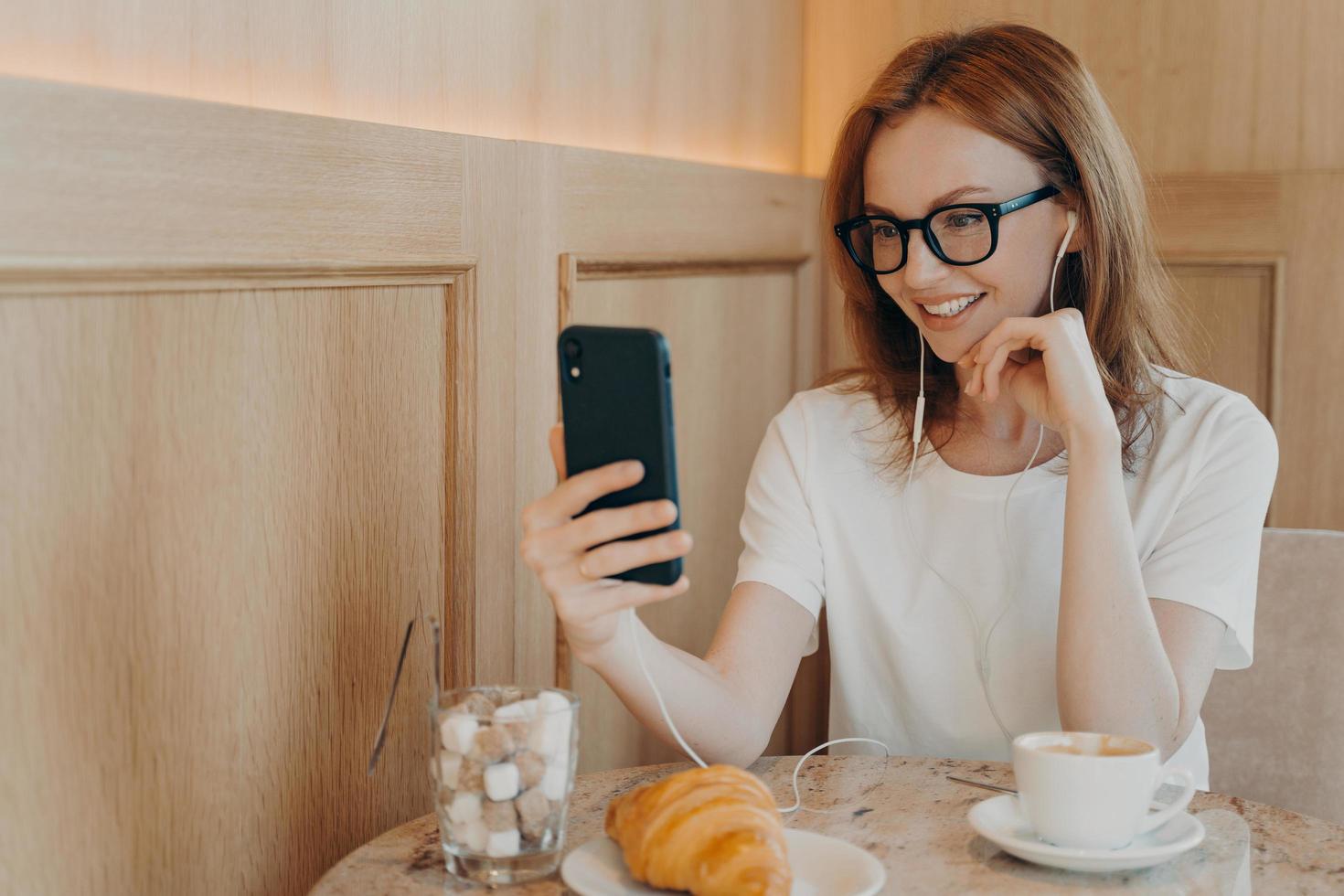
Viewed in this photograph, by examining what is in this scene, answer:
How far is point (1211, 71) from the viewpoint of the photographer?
2.12 meters

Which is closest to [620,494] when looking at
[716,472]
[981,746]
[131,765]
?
[131,765]

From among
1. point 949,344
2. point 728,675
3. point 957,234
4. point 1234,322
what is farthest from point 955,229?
point 1234,322

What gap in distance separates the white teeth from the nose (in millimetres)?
42

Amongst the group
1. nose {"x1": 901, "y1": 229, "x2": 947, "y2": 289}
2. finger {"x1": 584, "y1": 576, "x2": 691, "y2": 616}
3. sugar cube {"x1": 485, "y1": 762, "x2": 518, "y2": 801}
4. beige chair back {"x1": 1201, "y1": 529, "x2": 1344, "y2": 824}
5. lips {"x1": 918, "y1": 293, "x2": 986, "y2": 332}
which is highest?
nose {"x1": 901, "y1": 229, "x2": 947, "y2": 289}

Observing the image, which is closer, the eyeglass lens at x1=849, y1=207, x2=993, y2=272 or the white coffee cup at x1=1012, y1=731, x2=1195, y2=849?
the white coffee cup at x1=1012, y1=731, x2=1195, y2=849

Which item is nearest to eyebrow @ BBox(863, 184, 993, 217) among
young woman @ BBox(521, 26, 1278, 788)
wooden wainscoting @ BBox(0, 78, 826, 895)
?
young woman @ BBox(521, 26, 1278, 788)

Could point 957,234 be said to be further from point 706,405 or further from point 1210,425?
point 706,405

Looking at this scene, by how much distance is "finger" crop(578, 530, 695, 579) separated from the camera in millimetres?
968

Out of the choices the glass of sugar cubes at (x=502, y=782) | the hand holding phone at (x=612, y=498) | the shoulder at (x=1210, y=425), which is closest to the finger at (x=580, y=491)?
the hand holding phone at (x=612, y=498)

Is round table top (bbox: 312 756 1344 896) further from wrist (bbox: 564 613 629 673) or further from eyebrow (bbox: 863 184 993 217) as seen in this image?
eyebrow (bbox: 863 184 993 217)

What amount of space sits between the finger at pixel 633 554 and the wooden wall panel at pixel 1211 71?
4.90ft

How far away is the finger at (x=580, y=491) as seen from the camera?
3.16ft

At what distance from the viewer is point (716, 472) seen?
6.75ft

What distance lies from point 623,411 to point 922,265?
0.58 metres
